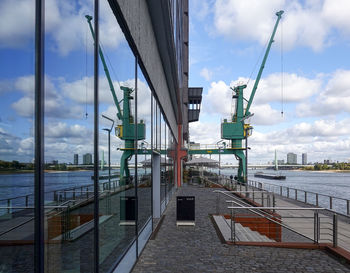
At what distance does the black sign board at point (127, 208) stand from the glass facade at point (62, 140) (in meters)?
0.06

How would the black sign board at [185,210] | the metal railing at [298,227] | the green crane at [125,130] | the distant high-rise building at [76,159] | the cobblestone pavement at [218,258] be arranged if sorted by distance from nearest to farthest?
the distant high-rise building at [76,159] → the green crane at [125,130] → the cobblestone pavement at [218,258] → the metal railing at [298,227] → the black sign board at [185,210]

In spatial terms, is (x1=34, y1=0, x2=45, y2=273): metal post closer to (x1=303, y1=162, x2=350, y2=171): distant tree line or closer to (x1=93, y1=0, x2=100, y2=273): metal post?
(x1=93, y1=0, x2=100, y2=273): metal post

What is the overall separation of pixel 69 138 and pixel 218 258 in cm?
490

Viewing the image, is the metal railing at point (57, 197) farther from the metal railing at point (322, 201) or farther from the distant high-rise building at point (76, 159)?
the metal railing at point (322, 201)

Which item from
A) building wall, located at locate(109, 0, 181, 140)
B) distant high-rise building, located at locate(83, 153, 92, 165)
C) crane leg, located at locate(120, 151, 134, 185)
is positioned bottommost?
crane leg, located at locate(120, 151, 134, 185)

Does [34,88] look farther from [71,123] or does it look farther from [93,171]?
[93,171]

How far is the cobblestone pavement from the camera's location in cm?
603

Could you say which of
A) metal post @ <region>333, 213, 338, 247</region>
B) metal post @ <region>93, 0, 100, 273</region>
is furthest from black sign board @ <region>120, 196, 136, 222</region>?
metal post @ <region>333, 213, 338, 247</region>

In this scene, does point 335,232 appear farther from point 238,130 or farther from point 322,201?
point 238,130

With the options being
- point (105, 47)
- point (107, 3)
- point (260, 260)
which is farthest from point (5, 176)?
point (260, 260)

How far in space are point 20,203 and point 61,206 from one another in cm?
73

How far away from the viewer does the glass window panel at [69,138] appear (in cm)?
246

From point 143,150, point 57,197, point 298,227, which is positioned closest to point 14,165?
point 57,197

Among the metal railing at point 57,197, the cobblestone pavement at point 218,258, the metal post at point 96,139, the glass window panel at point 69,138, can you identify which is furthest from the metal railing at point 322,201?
the glass window panel at point 69,138
